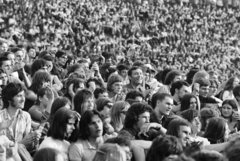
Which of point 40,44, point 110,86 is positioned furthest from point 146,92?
point 40,44

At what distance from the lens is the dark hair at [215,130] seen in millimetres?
6223

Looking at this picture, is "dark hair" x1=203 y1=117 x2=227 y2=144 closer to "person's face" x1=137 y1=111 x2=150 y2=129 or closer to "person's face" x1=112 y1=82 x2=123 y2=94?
"person's face" x1=137 y1=111 x2=150 y2=129

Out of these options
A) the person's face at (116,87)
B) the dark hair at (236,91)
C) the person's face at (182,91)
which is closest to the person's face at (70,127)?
the person's face at (116,87)

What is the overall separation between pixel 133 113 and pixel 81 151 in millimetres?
711

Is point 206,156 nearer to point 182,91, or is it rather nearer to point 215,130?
point 215,130

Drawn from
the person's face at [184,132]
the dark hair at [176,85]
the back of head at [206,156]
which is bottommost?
the dark hair at [176,85]

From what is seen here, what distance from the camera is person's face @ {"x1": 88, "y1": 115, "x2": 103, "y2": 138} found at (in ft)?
18.2

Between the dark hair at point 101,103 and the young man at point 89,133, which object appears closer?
the young man at point 89,133

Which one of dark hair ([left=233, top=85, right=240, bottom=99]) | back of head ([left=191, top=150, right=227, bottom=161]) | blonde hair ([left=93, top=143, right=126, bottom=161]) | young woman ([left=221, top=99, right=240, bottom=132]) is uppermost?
back of head ([left=191, top=150, right=227, bottom=161])

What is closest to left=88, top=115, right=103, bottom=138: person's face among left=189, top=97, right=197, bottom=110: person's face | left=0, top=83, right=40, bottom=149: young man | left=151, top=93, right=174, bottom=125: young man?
left=0, top=83, right=40, bottom=149: young man

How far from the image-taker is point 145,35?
23953mm

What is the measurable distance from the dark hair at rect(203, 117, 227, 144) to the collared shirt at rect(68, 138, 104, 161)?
1340mm

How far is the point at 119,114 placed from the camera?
655cm

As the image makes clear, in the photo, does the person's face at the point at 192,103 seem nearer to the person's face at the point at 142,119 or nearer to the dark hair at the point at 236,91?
the person's face at the point at 142,119
